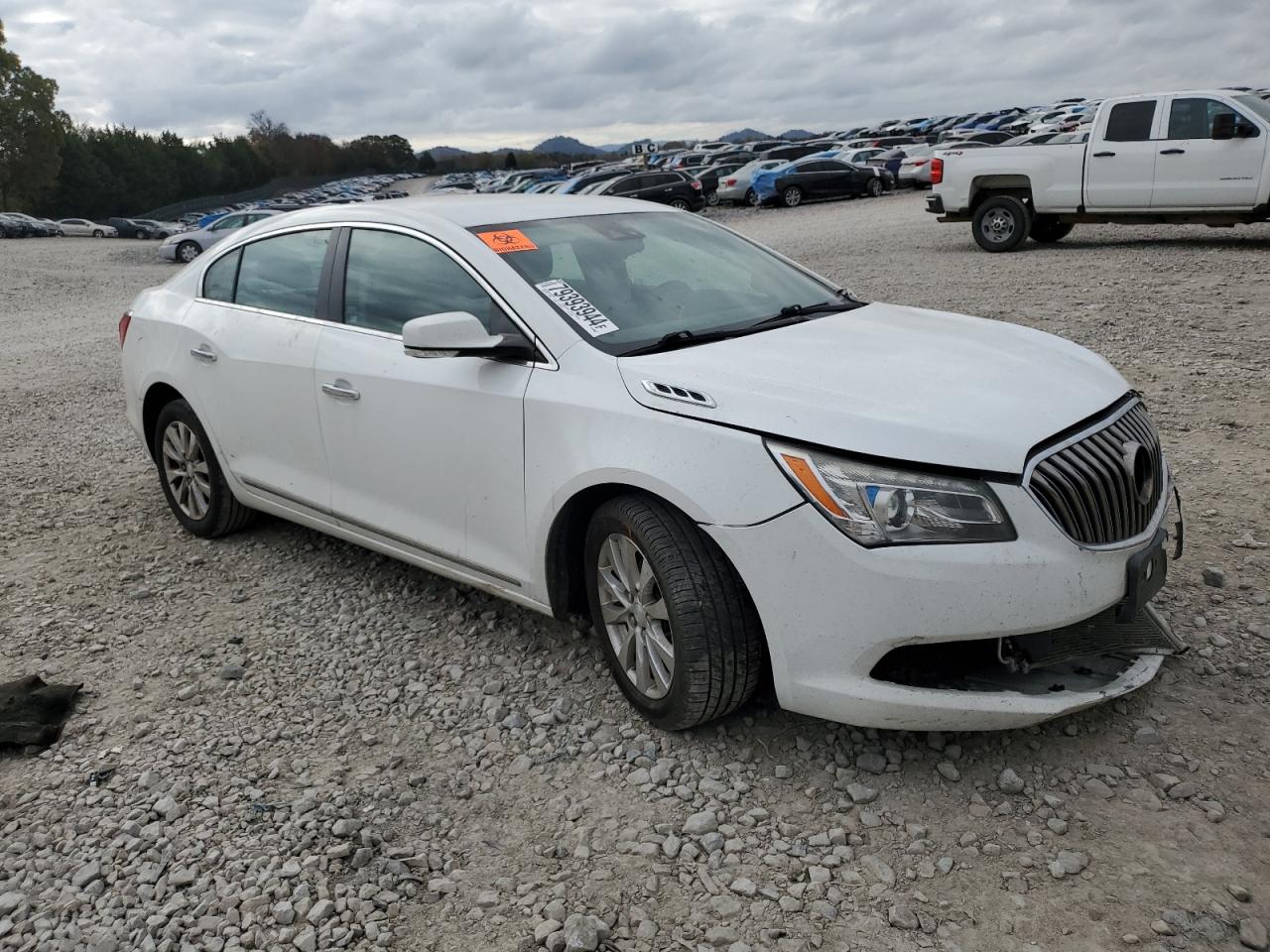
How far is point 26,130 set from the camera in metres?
66.1

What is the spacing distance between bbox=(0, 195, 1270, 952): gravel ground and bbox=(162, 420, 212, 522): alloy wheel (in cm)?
34

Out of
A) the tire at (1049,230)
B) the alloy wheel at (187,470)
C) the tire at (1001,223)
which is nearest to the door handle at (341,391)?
the alloy wheel at (187,470)

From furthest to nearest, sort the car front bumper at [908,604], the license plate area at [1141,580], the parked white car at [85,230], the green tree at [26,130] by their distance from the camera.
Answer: the green tree at [26,130], the parked white car at [85,230], the license plate area at [1141,580], the car front bumper at [908,604]

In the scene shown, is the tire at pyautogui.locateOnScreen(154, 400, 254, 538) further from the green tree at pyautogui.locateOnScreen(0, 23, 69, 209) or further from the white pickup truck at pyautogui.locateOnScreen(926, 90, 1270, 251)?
the green tree at pyautogui.locateOnScreen(0, 23, 69, 209)

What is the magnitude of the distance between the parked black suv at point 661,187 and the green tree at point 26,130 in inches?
2054

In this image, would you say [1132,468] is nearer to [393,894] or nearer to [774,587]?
[774,587]

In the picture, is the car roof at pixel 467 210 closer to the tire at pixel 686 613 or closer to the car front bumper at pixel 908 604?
the tire at pixel 686 613

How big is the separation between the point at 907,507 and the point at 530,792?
1397mm

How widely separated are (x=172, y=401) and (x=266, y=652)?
1767 mm

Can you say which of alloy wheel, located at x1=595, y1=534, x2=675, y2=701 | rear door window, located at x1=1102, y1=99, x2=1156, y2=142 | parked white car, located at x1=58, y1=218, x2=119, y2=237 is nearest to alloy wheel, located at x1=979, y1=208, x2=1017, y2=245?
rear door window, located at x1=1102, y1=99, x2=1156, y2=142

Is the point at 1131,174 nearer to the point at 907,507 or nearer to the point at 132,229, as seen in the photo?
the point at 907,507

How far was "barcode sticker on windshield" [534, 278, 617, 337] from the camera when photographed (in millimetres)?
3525

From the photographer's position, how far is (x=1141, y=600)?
9.84 ft

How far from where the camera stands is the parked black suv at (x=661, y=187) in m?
29.4
